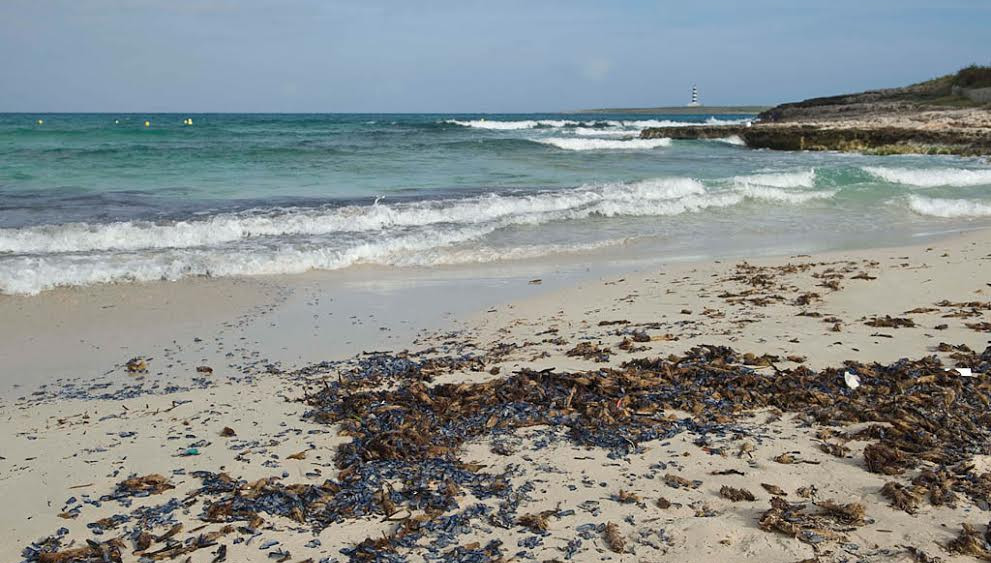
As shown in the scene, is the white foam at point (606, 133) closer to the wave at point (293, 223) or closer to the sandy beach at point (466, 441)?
the wave at point (293, 223)

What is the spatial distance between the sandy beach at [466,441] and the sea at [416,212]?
2346 millimetres

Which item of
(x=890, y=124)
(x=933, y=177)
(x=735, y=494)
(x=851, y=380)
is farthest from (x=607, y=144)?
(x=735, y=494)

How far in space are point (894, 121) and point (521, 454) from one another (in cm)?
3889

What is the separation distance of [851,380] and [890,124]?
35354 mm

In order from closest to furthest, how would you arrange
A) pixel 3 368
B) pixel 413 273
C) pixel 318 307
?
1. pixel 3 368
2. pixel 318 307
3. pixel 413 273

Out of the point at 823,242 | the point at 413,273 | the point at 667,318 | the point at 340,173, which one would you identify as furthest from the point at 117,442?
the point at 340,173

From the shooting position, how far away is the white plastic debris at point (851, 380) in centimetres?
427

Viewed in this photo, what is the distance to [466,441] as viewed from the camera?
12.4 ft

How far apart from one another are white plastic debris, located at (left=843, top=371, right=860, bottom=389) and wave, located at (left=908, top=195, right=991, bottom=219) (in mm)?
10792

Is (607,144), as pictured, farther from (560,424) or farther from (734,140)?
(560,424)

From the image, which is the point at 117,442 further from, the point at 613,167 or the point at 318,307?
the point at 613,167

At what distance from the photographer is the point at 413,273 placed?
337 inches

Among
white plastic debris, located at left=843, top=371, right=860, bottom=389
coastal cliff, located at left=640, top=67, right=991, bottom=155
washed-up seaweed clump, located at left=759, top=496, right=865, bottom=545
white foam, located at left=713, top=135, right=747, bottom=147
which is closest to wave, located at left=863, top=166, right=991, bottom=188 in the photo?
coastal cliff, located at left=640, top=67, right=991, bottom=155

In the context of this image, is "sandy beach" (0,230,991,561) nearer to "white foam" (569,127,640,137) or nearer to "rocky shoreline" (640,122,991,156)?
"rocky shoreline" (640,122,991,156)
